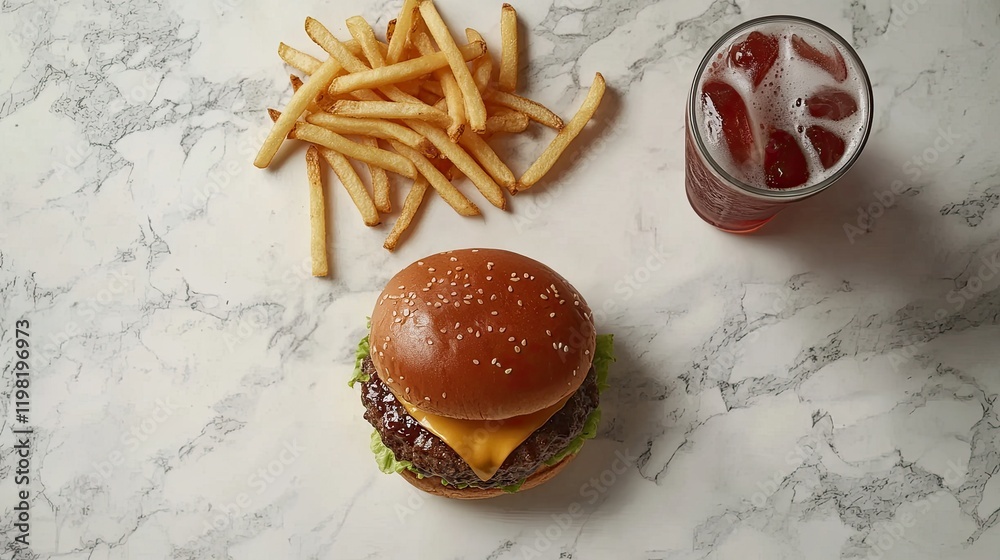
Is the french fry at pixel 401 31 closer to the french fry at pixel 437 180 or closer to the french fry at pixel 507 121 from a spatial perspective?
the french fry at pixel 437 180

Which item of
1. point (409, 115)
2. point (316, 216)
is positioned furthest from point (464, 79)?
point (316, 216)

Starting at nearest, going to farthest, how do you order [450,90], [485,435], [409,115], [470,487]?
[485,435]
[470,487]
[409,115]
[450,90]

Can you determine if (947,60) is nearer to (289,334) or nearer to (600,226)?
(600,226)

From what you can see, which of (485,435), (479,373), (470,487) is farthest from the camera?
(470,487)

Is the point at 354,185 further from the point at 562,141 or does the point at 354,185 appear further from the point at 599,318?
the point at 599,318

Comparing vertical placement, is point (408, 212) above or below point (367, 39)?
below

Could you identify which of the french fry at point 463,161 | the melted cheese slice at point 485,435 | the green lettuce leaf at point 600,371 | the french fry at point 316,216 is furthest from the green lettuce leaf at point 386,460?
the french fry at point 463,161

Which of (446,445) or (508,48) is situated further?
(508,48)
